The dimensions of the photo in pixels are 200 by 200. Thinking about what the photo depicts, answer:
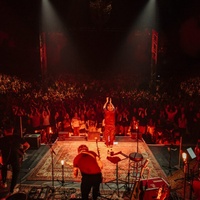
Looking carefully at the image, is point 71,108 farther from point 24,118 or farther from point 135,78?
point 135,78

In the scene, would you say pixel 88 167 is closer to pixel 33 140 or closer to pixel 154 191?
pixel 154 191

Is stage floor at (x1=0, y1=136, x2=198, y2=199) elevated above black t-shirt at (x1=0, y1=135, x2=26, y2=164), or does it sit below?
below

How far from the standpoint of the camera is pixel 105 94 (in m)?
16.4

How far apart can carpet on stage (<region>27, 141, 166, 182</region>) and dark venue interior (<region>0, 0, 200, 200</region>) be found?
0.12ft

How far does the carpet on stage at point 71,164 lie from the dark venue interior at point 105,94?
35 millimetres

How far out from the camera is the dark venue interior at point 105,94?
6711 millimetres

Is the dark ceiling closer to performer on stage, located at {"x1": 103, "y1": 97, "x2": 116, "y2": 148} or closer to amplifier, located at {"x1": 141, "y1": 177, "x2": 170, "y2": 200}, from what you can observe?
performer on stage, located at {"x1": 103, "y1": 97, "x2": 116, "y2": 148}

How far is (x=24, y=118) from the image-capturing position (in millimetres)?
10984

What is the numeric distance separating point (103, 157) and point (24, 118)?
4.60 m

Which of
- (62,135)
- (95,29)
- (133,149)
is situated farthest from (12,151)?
(95,29)

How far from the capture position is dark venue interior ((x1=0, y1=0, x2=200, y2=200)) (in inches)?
264

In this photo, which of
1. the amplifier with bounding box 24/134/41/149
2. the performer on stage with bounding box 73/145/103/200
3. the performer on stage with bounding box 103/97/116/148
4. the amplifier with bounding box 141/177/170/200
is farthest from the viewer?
the amplifier with bounding box 24/134/41/149

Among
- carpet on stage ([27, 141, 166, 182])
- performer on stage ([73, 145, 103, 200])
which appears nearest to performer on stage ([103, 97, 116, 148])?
carpet on stage ([27, 141, 166, 182])

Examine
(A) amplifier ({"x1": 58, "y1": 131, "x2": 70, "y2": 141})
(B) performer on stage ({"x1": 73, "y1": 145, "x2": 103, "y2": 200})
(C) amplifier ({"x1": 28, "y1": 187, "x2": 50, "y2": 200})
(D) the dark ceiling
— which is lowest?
(C) amplifier ({"x1": 28, "y1": 187, "x2": 50, "y2": 200})
